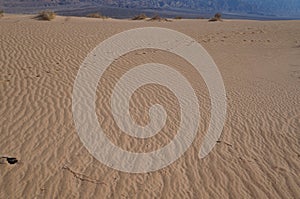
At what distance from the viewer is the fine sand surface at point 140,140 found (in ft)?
13.8

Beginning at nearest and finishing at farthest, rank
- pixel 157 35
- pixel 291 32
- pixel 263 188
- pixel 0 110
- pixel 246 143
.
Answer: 1. pixel 263 188
2. pixel 246 143
3. pixel 0 110
4. pixel 157 35
5. pixel 291 32

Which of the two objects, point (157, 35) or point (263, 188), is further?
point (157, 35)

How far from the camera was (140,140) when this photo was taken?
17.5 ft

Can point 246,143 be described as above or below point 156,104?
below

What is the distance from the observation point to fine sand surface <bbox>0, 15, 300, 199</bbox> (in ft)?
13.8

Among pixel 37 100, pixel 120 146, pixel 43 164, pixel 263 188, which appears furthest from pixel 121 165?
pixel 37 100

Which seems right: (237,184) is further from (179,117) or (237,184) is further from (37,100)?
(37,100)

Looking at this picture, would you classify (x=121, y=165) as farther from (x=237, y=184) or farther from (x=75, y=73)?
(x=75, y=73)

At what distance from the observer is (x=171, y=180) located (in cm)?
438

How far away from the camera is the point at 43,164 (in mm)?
4469

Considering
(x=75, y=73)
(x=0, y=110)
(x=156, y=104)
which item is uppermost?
(x=75, y=73)

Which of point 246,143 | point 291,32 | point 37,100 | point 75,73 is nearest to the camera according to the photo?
point 246,143

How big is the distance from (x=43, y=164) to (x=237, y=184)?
9.67 ft

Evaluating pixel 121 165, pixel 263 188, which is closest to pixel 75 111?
pixel 121 165
